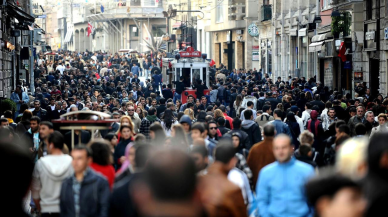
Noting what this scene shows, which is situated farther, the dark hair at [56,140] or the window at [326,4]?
the window at [326,4]

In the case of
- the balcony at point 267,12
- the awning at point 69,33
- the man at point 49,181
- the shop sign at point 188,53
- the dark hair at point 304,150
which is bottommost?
the man at point 49,181

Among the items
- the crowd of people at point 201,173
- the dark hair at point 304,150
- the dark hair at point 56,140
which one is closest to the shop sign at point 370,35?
the crowd of people at point 201,173

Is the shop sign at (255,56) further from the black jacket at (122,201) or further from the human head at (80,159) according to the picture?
the black jacket at (122,201)

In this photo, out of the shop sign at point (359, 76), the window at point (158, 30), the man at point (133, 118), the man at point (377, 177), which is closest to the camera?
the man at point (377, 177)

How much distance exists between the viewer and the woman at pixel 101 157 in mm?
7629

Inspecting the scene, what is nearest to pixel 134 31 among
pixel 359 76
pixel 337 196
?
pixel 359 76

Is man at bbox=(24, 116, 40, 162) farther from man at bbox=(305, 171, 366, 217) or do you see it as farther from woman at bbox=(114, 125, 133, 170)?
man at bbox=(305, 171, 366, 217)

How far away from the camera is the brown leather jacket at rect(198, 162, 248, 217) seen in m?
5.58

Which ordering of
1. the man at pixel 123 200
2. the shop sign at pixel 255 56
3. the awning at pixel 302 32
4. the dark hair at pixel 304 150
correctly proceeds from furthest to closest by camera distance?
the shop sign at pixel 255 56, the awning at pixel 302 32, the dark hair at pixel 304 150, the man at pixel 123 200

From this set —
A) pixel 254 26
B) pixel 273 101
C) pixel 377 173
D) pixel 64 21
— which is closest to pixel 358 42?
pixel 273 101

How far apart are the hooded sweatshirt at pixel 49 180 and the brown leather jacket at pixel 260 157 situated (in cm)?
245

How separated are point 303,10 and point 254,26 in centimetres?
1092

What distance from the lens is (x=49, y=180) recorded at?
319 inches

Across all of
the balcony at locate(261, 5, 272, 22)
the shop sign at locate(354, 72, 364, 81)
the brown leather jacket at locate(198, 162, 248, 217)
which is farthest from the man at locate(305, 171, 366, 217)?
the balcony at locate(261, 5, 272, 22)
